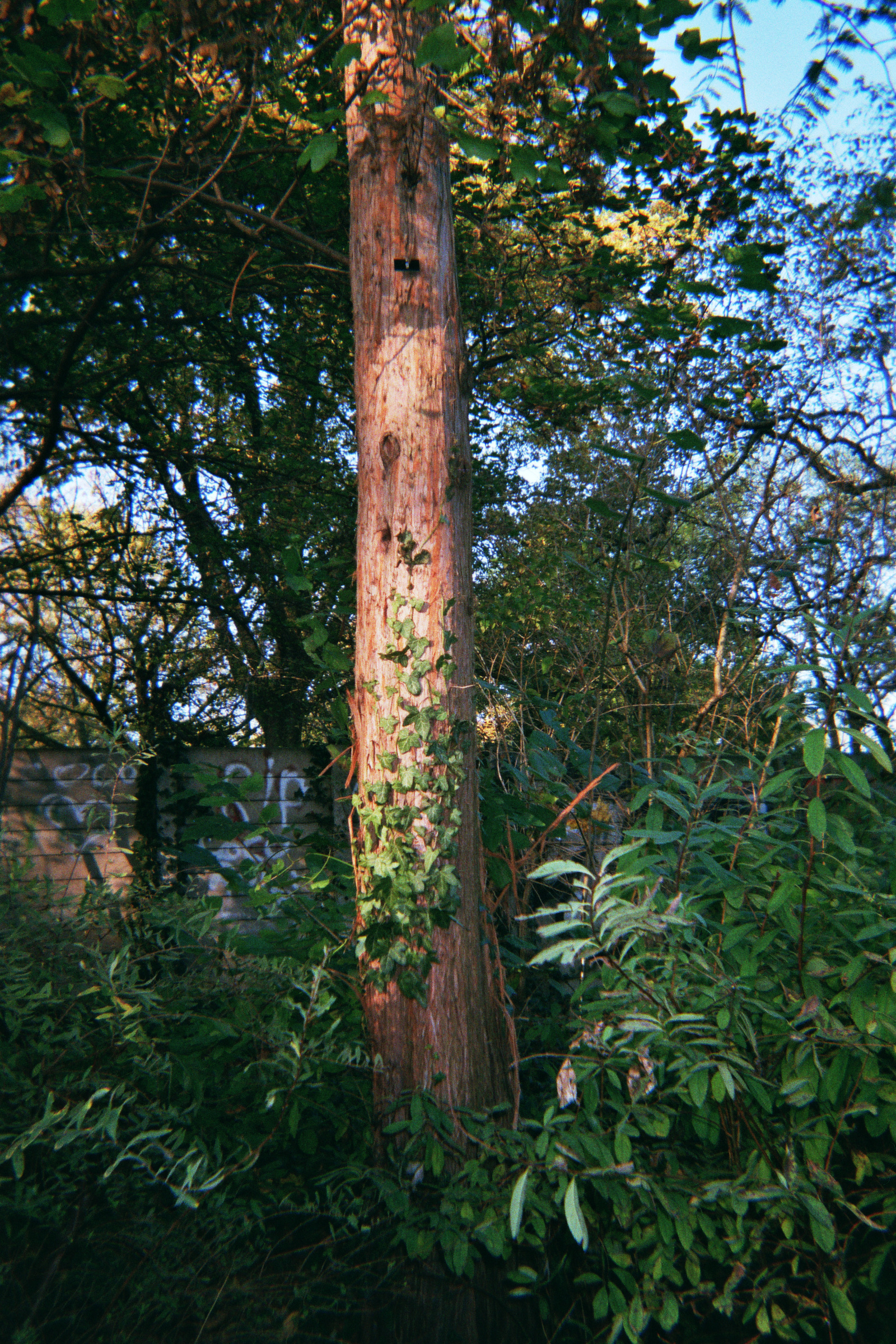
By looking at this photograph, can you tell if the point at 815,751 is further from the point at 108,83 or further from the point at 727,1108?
the point at 108,83

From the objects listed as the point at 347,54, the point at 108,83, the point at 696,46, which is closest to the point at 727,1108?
the point at 347,54

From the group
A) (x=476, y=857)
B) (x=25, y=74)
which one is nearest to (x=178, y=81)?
(x=25, y=74)

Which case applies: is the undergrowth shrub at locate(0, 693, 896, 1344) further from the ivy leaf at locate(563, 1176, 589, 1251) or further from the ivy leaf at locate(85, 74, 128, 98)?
the ivy leaf at locate(85, 74, 128, 98)

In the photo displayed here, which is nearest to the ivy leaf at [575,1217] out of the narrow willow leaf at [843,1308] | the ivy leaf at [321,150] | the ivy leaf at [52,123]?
the narrow willow leaf at [843,1308]

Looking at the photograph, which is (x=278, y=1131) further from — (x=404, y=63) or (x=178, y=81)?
(x=178, y=81)

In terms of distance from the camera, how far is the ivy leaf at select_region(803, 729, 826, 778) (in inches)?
65.1

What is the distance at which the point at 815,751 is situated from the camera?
1680 millimetres

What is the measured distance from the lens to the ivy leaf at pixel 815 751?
5.42ft

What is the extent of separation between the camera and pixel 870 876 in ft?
6.81

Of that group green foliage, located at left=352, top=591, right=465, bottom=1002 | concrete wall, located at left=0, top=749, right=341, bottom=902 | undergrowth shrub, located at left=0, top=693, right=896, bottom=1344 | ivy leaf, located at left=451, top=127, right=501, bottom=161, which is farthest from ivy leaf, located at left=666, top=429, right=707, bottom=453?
concrete wall, located at left=0, top=749, right=341, bottom=902

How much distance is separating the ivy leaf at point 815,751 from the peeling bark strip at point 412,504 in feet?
3.36

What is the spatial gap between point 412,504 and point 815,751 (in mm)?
1386

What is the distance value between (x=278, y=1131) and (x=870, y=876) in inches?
70.4

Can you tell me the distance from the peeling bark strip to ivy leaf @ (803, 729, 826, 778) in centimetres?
102
